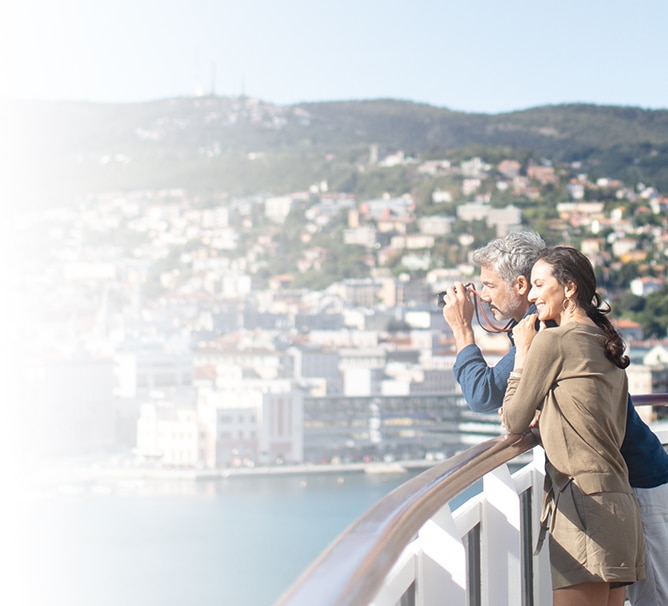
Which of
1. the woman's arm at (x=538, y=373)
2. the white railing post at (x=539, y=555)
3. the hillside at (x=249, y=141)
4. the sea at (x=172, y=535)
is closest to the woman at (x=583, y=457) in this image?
the woman's arm at (x=538, y=373)

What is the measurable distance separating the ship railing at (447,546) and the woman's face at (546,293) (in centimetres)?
9

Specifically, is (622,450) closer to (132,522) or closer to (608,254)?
(132,522)

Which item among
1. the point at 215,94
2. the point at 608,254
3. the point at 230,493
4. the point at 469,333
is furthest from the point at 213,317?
the point at 469,333

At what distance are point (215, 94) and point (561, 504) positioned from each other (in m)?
46.8

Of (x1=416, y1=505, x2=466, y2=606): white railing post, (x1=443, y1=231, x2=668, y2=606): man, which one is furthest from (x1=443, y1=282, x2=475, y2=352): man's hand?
(x1=416, y1=505, x2=466, y2=606): white railing post

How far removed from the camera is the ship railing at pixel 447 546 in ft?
1.55

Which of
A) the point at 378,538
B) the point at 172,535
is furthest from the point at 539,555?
the point at 172,535

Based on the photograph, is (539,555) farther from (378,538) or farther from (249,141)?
(249,141)

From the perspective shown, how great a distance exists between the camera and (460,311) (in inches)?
39.7

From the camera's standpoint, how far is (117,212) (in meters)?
42.3

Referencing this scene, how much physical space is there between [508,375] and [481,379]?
0.02 meters

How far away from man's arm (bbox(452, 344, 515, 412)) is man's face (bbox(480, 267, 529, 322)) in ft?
0.23

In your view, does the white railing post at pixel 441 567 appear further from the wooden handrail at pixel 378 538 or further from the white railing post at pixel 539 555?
the white railing post at pixel 539 555

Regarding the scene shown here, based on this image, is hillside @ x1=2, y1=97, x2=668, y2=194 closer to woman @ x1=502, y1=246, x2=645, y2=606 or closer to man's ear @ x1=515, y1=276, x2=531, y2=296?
man's ear @ x1=515, y1=276, x2=531, y2=296
